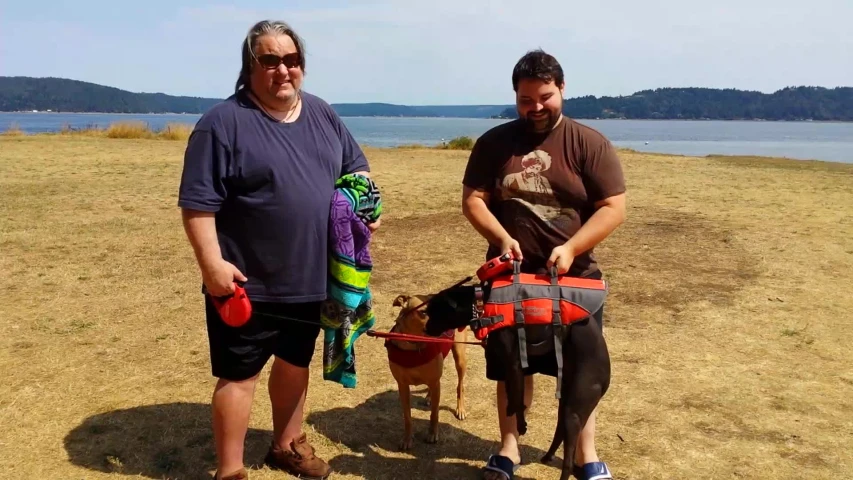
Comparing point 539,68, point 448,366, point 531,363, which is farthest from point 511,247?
point 448,366

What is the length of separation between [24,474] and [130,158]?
15.9m

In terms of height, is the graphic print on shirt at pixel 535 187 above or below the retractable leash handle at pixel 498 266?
above

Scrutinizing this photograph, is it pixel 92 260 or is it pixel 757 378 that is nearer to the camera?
pixel 757 378

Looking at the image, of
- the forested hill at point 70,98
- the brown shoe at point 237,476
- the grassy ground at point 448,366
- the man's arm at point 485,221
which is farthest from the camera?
the forested hill at point 70,98

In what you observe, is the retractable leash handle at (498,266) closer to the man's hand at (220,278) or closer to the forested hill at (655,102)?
→ the man's hand at (220,278)

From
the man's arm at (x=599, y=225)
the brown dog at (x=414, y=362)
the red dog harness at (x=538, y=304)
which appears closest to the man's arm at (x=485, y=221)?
the red dog harness at (x=538, y=304)

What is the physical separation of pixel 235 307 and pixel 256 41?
1.13 metres

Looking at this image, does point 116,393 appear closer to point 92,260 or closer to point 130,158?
point 92,260

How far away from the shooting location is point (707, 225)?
34.4 ft

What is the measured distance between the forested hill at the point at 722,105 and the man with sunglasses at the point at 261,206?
403 ft

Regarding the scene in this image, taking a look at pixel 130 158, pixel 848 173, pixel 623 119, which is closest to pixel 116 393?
pixel 130 158

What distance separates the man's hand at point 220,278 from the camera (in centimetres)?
297

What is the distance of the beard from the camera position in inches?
123

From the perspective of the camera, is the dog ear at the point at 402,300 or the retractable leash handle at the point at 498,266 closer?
the retractable leash handle at the point at 498,266
